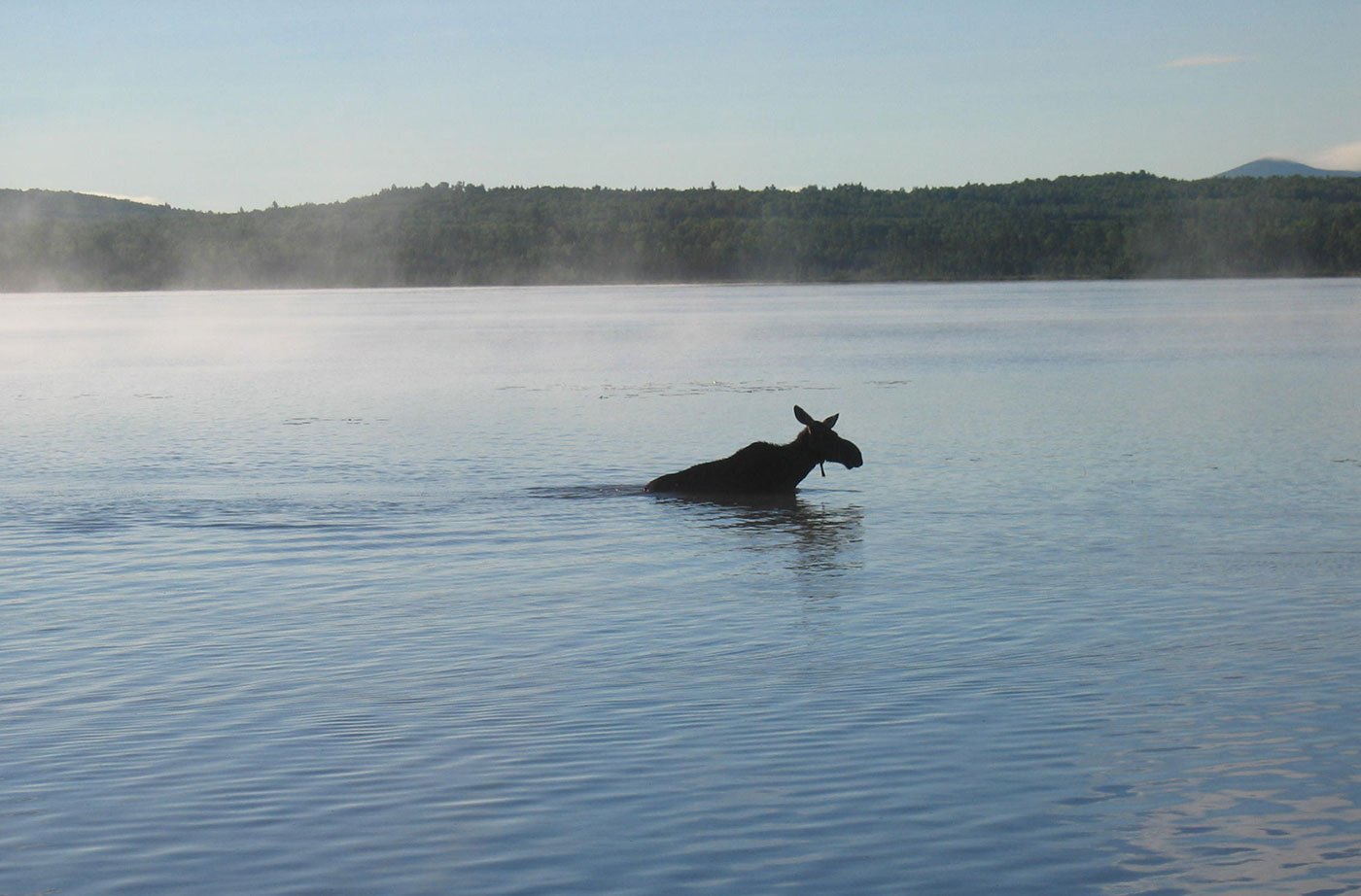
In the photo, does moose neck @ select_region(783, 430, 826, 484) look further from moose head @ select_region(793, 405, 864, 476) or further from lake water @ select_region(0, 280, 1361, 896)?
lake water @ select_region(0, 280, 1361, 896)

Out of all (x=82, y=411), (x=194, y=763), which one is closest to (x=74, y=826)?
(x=194, y=763)

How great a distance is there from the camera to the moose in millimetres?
25094

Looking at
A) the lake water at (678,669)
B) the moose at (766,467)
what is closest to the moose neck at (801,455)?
the moose at (766,467)

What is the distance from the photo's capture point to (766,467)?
25.3m

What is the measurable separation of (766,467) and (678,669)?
12439 millimetres

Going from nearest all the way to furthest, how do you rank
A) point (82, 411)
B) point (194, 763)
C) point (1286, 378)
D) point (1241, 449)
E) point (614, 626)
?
point (194, 763) < point (614, 626) < point (1241, 449) < point (82, 411) < point (1286, 378)

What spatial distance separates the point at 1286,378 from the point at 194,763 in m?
49.1

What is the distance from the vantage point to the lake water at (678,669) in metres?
8.69

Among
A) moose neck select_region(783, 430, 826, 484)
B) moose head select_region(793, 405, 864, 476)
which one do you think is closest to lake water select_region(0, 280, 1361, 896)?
moose neck select_region(783, 430, 826, 484)

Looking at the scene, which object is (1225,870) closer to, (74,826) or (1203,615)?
(74,826)

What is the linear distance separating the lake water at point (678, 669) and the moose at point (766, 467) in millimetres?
612

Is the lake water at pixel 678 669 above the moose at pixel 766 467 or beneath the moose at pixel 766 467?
beneath

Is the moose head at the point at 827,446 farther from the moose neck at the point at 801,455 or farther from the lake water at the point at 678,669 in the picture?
the lake water at the point at 678,669

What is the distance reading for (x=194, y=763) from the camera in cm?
1032
